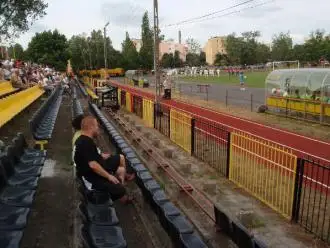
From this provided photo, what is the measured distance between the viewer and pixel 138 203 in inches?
309

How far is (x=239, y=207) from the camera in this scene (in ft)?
25.7

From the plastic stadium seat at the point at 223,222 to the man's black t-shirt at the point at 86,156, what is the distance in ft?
6.39

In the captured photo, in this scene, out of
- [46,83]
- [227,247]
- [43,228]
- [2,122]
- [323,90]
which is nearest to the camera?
[227,247]

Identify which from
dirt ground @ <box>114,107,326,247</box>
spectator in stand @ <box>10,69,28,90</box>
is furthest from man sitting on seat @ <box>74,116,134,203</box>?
spectator in stand @ <box>10,69,28,90</box>

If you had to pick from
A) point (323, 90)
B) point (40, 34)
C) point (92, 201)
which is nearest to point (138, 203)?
point (92, 201)

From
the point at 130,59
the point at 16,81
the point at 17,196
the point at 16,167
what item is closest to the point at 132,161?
the point at 16,167

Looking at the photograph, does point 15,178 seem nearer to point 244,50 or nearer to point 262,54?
point 244,50

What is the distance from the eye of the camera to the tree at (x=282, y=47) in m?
103

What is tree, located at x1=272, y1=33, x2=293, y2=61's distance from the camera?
103 metres

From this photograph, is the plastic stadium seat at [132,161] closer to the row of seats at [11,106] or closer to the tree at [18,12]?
the row of seats at [11,106]

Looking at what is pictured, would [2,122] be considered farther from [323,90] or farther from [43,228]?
[323,90]

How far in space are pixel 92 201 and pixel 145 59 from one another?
99.3 m

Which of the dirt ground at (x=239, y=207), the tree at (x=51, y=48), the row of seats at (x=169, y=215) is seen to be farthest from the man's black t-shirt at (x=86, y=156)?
the tree at (x=51, y=48)

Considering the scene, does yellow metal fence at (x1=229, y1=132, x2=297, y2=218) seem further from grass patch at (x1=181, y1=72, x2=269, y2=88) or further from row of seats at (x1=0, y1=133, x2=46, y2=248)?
grass patch at (x1=181, y1=72, x2=269, y2=88)
